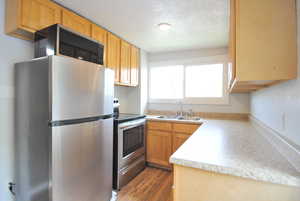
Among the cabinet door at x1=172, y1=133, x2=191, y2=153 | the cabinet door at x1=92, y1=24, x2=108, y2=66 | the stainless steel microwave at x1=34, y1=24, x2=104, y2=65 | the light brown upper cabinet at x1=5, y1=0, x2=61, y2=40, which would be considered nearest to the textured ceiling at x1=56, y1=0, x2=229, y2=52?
the cabinet door at x1=92, y1=24, x2=108, y2=66

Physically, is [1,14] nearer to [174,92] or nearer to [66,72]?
[66,72]

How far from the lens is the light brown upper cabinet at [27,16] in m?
1.38

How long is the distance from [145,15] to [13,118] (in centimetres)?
179

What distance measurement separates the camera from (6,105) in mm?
1531

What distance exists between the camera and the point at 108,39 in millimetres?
2352

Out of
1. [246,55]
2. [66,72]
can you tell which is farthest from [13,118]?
[246,55]

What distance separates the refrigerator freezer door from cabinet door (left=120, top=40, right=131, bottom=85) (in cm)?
95

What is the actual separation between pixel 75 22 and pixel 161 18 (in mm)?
1013

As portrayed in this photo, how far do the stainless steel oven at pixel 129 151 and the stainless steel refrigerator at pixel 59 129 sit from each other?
479 mm

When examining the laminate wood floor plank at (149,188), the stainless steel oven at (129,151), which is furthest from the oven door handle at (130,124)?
the laminate wood floor plank at (149,188)

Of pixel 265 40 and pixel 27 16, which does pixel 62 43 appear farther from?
pixel 265 40

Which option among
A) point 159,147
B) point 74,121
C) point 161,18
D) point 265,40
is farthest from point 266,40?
point 159,147

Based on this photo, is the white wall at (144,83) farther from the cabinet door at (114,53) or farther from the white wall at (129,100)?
the cabinet door at (114,53)

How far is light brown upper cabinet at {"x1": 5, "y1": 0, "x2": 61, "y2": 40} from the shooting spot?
1.38 m
